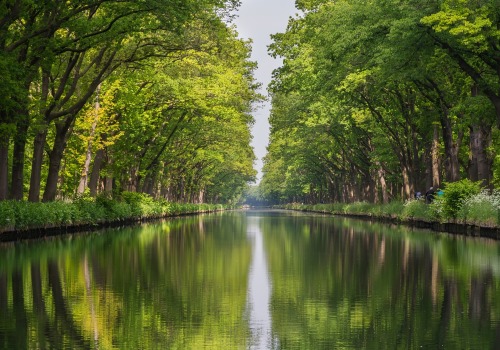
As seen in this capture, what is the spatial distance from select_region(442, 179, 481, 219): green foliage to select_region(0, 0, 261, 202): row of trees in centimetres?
1401

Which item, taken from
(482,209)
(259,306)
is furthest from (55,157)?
(259,306)

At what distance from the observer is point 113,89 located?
165 feet

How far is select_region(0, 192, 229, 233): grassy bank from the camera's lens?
30705mm

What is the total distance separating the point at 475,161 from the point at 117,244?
23822 millimetres

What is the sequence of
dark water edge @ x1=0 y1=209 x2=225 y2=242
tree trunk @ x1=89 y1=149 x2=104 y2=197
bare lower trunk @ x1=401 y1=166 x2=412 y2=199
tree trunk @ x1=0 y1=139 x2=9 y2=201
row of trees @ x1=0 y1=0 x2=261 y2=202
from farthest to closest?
1. bare lower trunk @ x1=401 y1=166 x2=412 y2=199
2. tree trunk @ x1=89 y1=149 x2=104 y2=197
3. tree trunk @ x1=0 y1=139 x2=9 y2=201
4. dark water edge @ x1=0 y1=209 x2=225 y2=242
5. row of trees @ x1=0 y1=0 x2=261 y2=202

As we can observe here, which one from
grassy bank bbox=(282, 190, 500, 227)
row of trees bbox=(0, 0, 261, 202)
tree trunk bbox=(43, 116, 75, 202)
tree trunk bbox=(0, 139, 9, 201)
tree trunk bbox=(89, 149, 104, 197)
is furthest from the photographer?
tree trunk bbox=(89, 149, 104, 197)

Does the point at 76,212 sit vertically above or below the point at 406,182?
below

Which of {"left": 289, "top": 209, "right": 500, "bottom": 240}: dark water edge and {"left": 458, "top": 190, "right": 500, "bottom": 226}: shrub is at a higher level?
{"left": 458, "top": 190, "right": 500, "bottom": 226}: shrub

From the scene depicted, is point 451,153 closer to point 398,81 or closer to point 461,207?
point 398,81

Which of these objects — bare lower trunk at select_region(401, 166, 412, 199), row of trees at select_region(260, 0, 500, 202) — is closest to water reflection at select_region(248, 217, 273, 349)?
row of trees at select_region(260, 0, 500, 202)

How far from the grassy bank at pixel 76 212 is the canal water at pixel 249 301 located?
27.2 feet

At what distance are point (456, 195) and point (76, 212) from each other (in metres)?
19.6

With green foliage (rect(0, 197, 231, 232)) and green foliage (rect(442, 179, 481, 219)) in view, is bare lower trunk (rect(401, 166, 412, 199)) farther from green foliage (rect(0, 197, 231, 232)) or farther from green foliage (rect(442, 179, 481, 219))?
green foliage (rect(0, 197, 231, 232))

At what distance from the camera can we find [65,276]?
54.0 feet
